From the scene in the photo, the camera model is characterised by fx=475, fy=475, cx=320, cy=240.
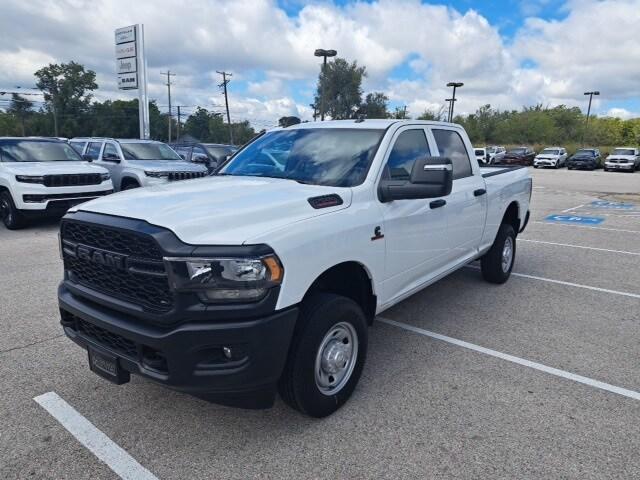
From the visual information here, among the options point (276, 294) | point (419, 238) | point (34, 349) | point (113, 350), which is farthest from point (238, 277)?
point (34, 349)

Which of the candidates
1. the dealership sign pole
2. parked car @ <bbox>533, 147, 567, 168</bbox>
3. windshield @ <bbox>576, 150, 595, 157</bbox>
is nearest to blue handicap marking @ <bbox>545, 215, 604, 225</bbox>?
the dealership sign pole

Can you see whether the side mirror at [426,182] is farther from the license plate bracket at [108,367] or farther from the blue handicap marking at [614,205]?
the blue handicap marking at [614,205]

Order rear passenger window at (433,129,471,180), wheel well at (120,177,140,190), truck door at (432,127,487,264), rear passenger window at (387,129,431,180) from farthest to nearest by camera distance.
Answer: wheel well at (120,177,140,190)
rear passenger window at (433,129,471,180)
truck door at (432,127,487,264)
rear passenger window at (387,129,431,180)

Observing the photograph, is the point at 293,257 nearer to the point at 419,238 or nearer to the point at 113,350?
the point at 113,350

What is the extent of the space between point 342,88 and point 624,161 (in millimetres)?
40044

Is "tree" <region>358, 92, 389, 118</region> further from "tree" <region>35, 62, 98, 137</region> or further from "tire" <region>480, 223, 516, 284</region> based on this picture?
"tire" <region>480, 223, 516, 284</region>

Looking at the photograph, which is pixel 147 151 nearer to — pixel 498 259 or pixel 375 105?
pixel 498 259

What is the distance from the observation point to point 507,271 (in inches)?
241

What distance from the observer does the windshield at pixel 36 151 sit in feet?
32.6

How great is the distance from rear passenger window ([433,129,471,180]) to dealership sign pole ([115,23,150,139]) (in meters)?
19.1

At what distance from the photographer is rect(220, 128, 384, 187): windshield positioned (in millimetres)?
3498

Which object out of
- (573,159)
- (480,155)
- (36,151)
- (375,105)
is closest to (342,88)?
(375,105)

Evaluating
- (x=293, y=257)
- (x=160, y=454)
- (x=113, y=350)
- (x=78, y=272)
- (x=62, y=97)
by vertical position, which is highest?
(x=62, y=97)

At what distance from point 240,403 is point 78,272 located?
1.36 metres
